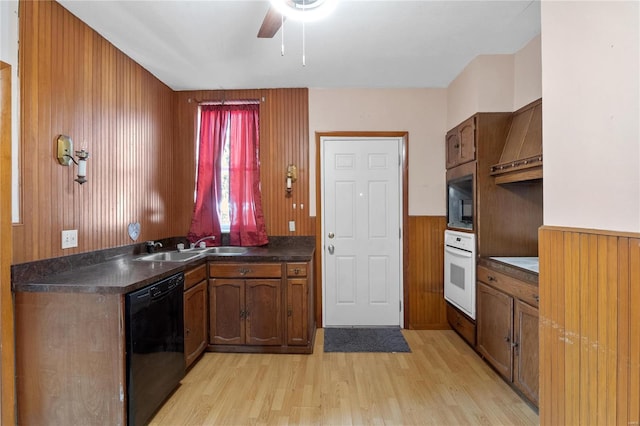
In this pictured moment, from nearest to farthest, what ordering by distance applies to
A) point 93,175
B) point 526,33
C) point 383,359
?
point 93,175 < point 526,33 < point 383,359

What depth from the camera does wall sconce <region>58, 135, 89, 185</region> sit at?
205 cm

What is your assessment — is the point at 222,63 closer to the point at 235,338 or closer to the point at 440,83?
the point at 440,83

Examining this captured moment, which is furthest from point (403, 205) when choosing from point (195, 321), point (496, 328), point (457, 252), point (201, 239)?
point (195, 321)

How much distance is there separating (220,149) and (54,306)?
2224 millimetres

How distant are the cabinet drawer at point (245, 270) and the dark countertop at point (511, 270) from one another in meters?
1.81

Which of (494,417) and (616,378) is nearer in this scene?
(616,378)

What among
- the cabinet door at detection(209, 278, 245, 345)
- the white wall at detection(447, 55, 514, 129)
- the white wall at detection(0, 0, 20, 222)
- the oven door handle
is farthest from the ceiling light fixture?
the oven door handle

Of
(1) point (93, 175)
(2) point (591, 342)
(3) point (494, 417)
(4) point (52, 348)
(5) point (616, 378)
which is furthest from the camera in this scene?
(1) point (93, 175)

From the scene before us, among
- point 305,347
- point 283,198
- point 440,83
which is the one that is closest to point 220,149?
point 283,198

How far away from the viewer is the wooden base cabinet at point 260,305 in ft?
9.60

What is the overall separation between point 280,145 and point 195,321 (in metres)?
2.03

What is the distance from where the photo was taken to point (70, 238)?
2141 mm

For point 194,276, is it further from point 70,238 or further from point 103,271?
point 70,238

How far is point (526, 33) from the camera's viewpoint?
8.39 ft
